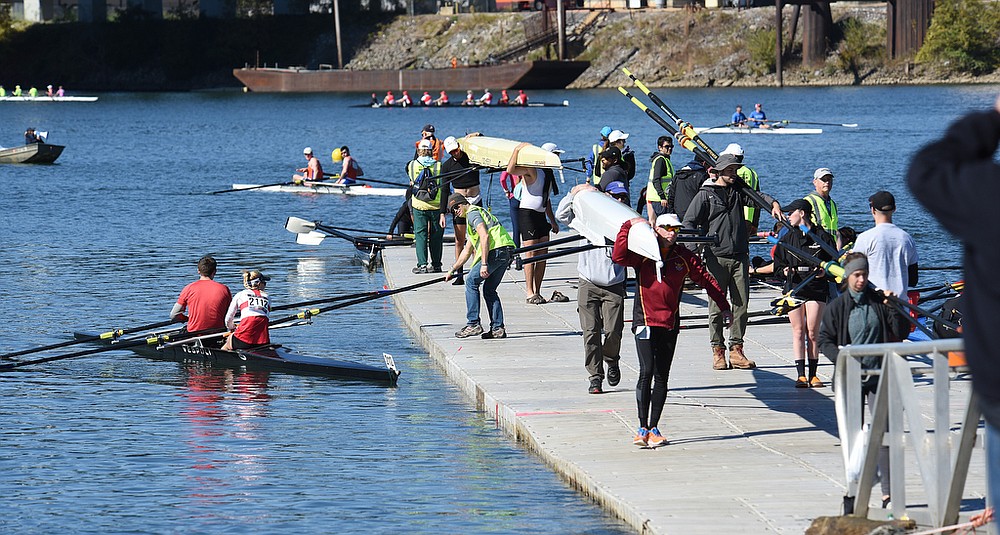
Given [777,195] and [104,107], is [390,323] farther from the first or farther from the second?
[104,107]

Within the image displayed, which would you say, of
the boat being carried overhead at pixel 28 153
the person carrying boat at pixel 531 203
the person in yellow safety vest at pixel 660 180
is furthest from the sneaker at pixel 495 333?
the boat being carried overhead at pixel 28 153

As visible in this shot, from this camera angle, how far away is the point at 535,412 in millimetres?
13141

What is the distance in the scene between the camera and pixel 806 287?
44.0 feet

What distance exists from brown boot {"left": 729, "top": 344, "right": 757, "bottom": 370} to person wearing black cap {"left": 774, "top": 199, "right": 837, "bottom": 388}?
87cm

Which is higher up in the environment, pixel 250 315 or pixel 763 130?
pixel 250 315

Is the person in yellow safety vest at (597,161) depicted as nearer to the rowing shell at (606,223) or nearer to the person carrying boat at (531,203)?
the person carrying boat at (531,203)

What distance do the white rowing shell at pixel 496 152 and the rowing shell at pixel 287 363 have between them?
3.32m

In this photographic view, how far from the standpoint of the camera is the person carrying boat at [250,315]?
1639 cm

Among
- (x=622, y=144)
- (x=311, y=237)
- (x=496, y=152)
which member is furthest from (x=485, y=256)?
(x=311, y=237)

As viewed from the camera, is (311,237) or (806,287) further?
(311,237)

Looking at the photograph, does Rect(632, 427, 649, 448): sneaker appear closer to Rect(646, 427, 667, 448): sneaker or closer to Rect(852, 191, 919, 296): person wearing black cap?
Rect(646, 427, 667, 448): sneaker

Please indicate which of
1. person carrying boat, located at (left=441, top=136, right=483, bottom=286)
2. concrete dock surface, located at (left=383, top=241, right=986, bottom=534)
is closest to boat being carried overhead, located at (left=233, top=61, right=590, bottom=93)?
person carrying boat, located at (left=441, top=136, right=483, bottom=286)

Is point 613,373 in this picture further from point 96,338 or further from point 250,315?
point 96,338

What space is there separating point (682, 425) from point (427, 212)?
10195 millimetres
